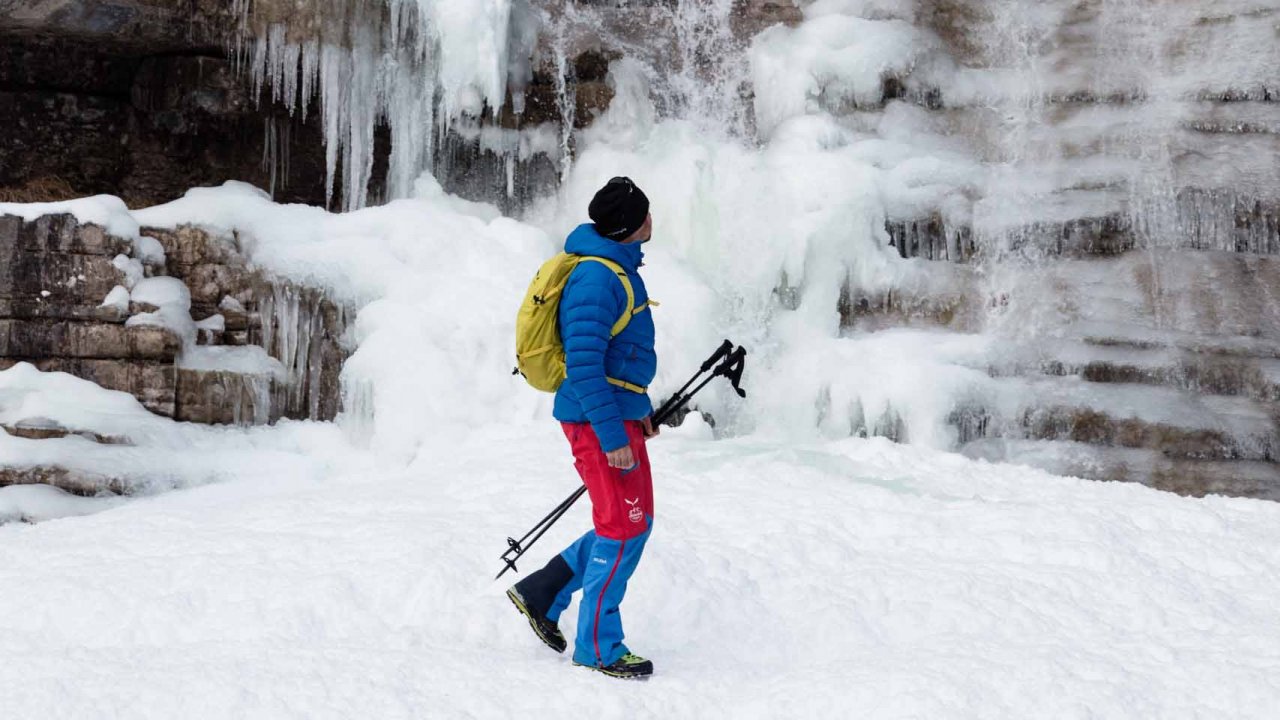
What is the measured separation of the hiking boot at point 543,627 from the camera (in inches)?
159

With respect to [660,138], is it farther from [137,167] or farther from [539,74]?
[137,167]

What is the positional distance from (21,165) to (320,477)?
521 cm

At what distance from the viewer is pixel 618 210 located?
3.83 metres

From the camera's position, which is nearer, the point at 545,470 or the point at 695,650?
the point at 695,650

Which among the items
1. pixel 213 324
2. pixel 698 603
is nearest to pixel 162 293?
pixel 213 324

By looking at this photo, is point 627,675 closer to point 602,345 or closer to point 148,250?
point 602,345

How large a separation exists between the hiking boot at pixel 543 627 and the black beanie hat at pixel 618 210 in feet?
4.11

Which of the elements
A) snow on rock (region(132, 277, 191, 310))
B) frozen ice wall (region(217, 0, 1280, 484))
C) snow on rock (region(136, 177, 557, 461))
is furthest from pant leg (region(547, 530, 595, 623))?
snow on rock (region(132, 277, 191, 310))

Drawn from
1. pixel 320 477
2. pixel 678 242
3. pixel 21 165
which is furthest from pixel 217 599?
pixel 21 165

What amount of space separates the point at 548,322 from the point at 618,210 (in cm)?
42

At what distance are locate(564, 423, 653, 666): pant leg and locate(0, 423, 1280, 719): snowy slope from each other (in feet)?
0.42

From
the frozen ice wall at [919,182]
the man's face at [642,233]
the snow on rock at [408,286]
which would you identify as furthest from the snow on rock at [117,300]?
the man's face at [642,233]

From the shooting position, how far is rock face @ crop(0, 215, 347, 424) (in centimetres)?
794

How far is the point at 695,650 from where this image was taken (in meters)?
4.25
